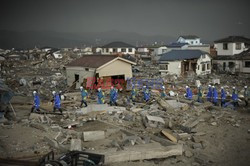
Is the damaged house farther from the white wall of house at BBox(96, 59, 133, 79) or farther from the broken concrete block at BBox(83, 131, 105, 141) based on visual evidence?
the broken concrete block at BBox(83, 131, 105, 141)

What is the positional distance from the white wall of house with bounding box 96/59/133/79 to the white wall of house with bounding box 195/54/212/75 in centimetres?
1573

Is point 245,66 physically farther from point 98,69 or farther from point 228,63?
point 98,69

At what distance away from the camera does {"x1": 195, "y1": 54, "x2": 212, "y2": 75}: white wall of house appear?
35531 millimetres

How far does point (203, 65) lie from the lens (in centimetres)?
3641

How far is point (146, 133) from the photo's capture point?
11531 millimetres

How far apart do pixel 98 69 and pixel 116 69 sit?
6.44ft

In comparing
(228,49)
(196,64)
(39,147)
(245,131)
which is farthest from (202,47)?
(39,147)

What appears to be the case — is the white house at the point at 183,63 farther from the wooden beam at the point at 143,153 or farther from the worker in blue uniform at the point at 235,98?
the wooden beam at the point at 143,153

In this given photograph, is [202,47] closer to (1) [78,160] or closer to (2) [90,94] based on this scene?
(2) [90,94]

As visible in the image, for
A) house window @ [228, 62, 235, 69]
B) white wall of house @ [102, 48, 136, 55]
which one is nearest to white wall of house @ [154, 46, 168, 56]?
white wall of house @ [102, 48, 136, 55]

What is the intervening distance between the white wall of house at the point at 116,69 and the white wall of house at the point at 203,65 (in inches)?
619

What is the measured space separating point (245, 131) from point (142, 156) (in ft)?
18.8

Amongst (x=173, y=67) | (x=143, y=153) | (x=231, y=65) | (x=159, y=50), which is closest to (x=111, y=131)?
(x=143, y=153)

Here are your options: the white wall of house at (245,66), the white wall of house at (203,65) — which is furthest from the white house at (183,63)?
the white wall of house at (245,66)
